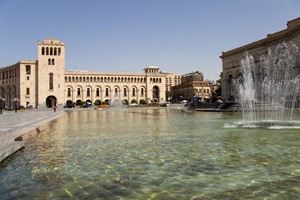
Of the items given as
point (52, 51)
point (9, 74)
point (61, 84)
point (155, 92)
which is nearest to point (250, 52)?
point (155, 92)

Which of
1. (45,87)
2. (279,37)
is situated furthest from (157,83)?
(279,37)

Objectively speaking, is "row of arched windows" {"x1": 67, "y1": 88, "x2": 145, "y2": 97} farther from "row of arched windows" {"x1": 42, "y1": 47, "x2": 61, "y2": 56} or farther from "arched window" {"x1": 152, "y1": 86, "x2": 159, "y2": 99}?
"row of arched windows" {"x1": 42, "y1": 47, "x2": 61, "y2": 56}

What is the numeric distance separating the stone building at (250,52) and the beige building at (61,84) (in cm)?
3517

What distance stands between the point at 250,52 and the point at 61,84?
1811 inches

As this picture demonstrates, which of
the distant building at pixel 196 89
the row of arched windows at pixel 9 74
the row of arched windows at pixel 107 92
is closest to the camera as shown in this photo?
the row of arched windows at pixel 9 74

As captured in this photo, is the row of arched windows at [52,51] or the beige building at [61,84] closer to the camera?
the row of arched windows at [52,51]

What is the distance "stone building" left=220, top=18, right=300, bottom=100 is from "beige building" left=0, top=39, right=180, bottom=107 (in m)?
35.2

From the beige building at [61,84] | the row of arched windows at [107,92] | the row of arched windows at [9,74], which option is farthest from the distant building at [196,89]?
the row of arched windows at [9,74]

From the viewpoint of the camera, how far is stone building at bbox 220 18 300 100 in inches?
1609

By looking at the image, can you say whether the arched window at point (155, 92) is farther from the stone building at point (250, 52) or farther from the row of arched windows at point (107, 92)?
the stone building at point (250, 52)

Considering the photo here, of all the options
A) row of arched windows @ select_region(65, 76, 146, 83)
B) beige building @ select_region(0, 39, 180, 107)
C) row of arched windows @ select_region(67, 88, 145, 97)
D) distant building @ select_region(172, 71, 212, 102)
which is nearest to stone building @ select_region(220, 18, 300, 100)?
beige building @ select_region(0, 39, 180, 107)

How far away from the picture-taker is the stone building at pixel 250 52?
40.9 metres

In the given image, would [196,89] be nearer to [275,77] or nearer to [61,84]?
[61,84]

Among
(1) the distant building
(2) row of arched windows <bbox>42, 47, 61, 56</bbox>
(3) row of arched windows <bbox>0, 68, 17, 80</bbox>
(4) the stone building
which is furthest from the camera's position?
(1) the distant building
